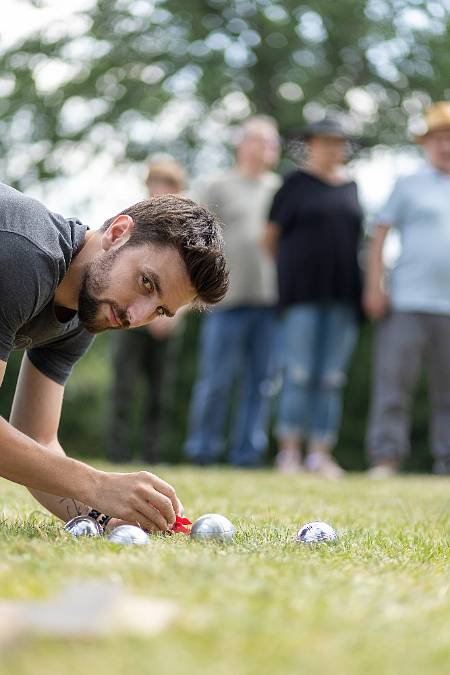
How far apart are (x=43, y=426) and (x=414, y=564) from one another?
1.39 meters

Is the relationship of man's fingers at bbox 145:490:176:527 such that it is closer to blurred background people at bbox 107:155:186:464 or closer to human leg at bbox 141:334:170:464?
blurred background people at bbox 107:155:186:464

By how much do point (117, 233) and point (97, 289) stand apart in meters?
0.19

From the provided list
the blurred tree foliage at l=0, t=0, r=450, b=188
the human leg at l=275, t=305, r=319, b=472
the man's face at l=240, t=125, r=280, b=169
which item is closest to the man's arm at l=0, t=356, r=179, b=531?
the human leg at l=275, t=305, r=319, b=472

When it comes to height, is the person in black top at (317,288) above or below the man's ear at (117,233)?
below

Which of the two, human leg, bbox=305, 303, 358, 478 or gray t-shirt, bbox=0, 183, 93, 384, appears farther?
human leg, bbox=305, 303, 358, 478

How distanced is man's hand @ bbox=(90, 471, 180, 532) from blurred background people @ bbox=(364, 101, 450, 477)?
4.29m

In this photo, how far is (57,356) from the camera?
3.31 meters

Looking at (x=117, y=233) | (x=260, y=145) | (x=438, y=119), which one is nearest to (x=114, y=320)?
Result: (x=117, y=233)

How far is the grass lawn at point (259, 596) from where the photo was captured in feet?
4.83

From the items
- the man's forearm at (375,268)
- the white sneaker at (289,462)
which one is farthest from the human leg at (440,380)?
the white sneaker at (289,462)

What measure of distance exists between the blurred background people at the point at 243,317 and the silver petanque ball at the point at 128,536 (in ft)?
15.2

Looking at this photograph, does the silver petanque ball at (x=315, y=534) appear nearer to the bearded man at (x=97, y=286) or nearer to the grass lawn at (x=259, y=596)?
the grass lawn at (x=259, y=596)

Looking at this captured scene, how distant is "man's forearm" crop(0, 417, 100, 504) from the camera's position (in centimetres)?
266

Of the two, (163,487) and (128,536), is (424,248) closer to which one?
(163,487)
